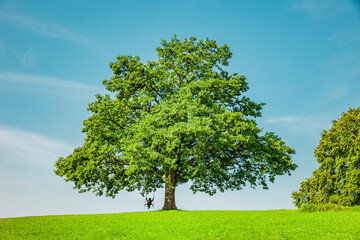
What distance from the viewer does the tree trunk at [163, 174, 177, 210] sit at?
32.3m

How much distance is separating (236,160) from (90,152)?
14.9m

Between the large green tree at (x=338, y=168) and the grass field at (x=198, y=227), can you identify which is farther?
the large green tree at (x=338, y=168)

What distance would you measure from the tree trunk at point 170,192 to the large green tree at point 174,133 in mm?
99

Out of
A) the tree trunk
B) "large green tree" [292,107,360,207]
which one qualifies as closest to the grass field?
the tree trunk

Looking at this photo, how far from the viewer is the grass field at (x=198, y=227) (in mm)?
19684

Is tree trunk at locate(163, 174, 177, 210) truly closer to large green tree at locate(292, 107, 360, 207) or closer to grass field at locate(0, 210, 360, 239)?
grass field at locate(0, 210, 360, 239)

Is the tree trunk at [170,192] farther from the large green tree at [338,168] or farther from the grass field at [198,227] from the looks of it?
the large green tree at [338,168]

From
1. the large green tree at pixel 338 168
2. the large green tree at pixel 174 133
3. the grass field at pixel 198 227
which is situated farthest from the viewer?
the large green tree at pixel 338 168

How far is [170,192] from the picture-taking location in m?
32.7

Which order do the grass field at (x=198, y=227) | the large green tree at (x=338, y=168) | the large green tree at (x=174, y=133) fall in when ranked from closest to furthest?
the grass field at (x=198, y=227) < the large green tree at (x=174, y=133) < the large green tree at (x=338, y=168)

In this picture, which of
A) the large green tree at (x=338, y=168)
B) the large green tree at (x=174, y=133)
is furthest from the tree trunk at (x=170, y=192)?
the large green tree at (x=338, y=168)

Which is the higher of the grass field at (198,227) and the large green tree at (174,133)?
the large green tree at (174,133)

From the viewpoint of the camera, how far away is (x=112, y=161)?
3291 centimetres

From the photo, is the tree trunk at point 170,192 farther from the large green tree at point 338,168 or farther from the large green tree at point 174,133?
the large green tree at point 338,168
